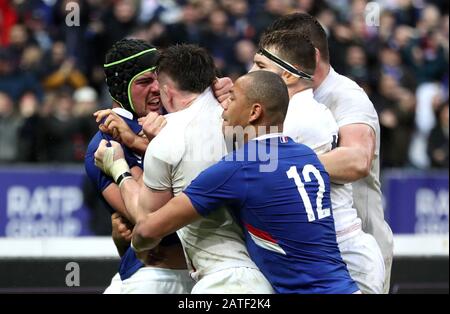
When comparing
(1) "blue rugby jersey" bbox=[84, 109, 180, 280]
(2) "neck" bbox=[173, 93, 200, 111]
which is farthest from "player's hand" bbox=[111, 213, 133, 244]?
(2) "neck" bbox=[173, 93, 200, 111]

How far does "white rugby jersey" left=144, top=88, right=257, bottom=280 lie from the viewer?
533 cm

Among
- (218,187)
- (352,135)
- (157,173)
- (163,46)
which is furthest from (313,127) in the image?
(163,46)

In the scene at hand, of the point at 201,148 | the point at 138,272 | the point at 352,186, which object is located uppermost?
the point at 201,148

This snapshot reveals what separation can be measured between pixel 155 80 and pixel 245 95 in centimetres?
100

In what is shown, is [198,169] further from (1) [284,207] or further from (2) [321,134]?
(2) [321,134]

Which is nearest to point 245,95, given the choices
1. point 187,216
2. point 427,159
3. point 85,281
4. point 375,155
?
point 187,216

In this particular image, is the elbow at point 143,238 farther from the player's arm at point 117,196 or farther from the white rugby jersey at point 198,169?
the player's arm at point 117,196

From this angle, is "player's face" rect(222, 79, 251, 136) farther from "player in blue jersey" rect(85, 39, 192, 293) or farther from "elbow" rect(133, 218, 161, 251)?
"player in blue jersey" rect(85, 39, 192, 293)

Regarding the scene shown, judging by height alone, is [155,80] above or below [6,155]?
above

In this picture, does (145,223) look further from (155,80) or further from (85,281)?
(85,281)

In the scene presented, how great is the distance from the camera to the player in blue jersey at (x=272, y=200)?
510 cm

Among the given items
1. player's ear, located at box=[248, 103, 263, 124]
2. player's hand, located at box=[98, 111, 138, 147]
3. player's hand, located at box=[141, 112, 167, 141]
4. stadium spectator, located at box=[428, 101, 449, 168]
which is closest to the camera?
player's ear, located at box=[248, 103, 263, 124]

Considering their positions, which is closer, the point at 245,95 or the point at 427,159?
the point at 245,95

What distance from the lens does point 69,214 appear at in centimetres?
1240
